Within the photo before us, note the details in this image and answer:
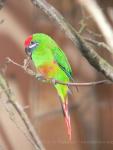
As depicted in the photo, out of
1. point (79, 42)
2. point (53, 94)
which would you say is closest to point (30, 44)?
point (79, 42)

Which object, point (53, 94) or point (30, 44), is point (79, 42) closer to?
point (30, 44)

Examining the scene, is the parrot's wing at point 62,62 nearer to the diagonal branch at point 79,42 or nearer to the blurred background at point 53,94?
the diagonal branch at point 79,42

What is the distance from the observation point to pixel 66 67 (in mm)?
397

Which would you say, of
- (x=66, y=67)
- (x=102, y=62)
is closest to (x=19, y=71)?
(x=66, y=67)

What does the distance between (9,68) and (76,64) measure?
8.7 inches

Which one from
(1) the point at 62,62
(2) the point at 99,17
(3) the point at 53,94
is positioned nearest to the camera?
(2) the point at 99,17

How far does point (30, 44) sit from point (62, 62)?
4 cm

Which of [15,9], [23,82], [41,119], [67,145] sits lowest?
[67,145]

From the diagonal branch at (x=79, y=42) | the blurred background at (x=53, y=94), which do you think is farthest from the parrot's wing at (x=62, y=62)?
the blurred background at (x=53, y=94)

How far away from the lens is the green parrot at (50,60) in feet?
1.32

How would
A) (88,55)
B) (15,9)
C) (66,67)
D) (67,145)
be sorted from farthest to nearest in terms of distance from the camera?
(67,145) → (15,9) → (66,67) → (88,55)

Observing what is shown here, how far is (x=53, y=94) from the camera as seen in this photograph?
114 cm

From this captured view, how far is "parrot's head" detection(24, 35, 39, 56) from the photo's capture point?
407mm

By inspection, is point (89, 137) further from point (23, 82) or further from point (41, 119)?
point (23, 82)
